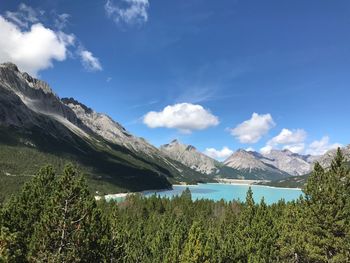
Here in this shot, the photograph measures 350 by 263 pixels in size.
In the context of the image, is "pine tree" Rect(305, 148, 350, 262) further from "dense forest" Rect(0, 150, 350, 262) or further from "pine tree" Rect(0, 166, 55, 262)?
"pine tree" Rect(0, 166, 55, 262)

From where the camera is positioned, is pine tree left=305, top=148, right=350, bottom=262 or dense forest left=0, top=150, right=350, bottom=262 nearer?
dense forest left=0, top=150, right=350, bottom=262

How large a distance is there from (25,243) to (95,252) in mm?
7951

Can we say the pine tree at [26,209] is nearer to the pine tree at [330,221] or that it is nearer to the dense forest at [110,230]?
the dense forest at [110,230]

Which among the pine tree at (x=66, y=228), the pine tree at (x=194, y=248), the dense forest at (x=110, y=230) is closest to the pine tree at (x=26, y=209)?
the dense forest at (x=110, y=230)

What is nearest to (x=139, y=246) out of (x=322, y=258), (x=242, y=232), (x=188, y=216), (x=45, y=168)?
(x=242, y=232)

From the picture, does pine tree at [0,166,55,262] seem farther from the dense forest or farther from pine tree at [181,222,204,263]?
pine tree at [181,222,204,263]

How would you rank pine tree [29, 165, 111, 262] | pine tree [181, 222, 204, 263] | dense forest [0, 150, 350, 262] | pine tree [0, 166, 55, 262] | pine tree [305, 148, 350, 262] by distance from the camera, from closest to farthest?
pine tree [29, 165, 111, 262] → dense forest [0, 150, 350, 262] → pine tree [0, 166, 55, 262] → pine tree [305, 148, 350, 262] → pine tree [181, 222, 204, 263]

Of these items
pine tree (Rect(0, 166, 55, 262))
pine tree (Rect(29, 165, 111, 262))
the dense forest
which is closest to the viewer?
pine tree (Rect(29, 165, 111, 262))

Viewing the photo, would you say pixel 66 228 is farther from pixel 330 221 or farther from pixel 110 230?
pixel 330 221

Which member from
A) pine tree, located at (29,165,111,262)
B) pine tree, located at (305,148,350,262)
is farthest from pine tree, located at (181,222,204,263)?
pine tree, located at (305,148,350,262)

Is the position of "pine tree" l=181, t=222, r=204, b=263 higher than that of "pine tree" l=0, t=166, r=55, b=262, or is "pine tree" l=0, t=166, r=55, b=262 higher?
"pine tree" l=0, t=166, r=55, b=262

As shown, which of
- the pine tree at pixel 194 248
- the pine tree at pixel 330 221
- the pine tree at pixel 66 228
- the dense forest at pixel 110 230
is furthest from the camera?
the pine tree at pixel 194 248

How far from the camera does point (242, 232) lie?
61156mm

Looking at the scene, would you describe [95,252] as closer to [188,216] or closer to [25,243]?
[25,243]
